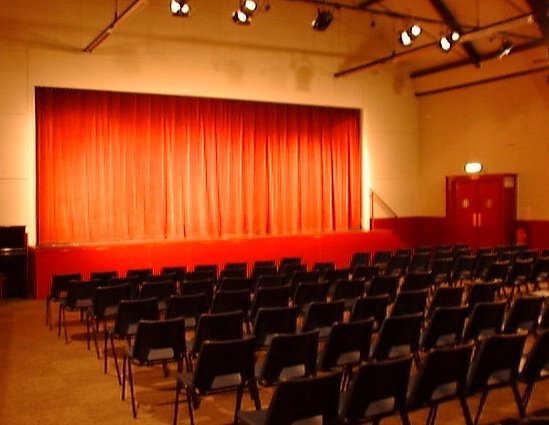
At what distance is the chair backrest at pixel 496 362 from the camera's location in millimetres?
4086

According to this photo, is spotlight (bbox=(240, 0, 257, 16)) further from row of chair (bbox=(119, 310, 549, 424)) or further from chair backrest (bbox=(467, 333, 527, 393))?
chair backrest (bbox=(467, 333, 527, 393))

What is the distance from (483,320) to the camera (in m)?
5.43

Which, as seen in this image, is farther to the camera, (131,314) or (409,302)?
(409,302)

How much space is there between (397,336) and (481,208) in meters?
11.3

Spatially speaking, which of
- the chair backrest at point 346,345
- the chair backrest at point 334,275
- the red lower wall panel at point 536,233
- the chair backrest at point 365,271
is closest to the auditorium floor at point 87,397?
the chair backrest at point 346,345

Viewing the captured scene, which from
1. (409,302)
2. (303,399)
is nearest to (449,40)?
(409,302)

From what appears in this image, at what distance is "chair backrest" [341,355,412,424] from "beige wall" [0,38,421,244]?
32.1 ft

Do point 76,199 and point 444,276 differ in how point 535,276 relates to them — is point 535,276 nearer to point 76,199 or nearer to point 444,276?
point 444,276

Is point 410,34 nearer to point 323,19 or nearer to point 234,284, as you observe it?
point 323,19

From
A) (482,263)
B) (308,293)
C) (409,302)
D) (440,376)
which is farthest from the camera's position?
(482,263)

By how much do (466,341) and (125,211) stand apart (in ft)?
30.8

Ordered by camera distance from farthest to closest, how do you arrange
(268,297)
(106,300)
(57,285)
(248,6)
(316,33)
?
1. (316,33)
2. (248,6)
3. (57,285)
4. (106,300)
5. (268,297)

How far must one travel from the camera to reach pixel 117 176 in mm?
13328

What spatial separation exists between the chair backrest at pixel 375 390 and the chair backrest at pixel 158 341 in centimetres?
173
